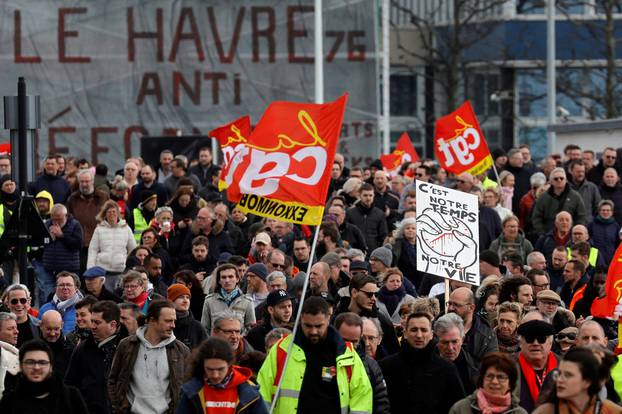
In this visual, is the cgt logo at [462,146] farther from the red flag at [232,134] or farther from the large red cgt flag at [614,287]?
the large red cgt flag at [614,287]

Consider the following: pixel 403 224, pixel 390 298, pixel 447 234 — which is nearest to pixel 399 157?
pixel 403 224

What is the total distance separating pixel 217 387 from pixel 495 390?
5.73ft

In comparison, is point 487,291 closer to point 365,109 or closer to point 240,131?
point 240,131

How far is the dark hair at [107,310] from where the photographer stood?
45.6ft

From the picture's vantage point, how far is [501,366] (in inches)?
446

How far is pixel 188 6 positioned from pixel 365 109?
3872 millimetres

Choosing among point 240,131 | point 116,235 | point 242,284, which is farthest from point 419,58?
point 242,284

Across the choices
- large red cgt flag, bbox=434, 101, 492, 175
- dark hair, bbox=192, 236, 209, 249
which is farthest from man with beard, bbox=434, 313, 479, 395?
large red cgt flag, bbox=434, 101, 492, 175

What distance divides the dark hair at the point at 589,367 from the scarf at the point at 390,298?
6819 millimetres

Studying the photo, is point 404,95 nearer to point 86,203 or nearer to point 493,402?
point 86,203

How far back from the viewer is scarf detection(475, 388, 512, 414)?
37.0ft

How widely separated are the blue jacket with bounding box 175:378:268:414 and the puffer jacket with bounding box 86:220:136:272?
926 centimetres

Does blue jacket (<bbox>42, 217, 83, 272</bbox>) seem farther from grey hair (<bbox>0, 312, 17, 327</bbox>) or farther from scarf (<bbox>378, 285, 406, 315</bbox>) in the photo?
grey hair (<bbox>0, 312, 17, 327</bbox>)

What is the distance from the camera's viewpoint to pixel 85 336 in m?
14.5
